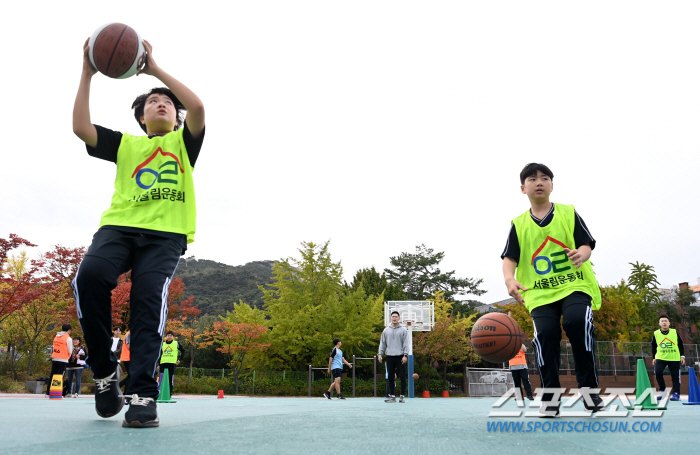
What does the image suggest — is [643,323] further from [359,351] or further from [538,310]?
[538,310]

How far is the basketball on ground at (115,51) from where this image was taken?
313 cm

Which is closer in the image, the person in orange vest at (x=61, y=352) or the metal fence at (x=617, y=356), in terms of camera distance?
the person in orange vest at (x=61, y=352)

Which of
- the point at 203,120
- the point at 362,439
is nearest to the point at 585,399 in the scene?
the point at 362,439

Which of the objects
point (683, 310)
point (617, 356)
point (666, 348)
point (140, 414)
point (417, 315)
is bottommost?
point (617, 356)

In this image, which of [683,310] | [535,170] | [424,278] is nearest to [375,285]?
[424,278]

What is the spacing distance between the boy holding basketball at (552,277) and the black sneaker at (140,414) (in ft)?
8.06

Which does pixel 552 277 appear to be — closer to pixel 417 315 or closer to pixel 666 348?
pixel 666 348

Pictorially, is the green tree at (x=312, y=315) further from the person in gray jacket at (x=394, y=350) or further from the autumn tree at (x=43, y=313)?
the person in gray jacket at (x=394, y=350)

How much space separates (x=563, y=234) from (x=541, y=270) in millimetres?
318

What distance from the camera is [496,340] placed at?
220 inches

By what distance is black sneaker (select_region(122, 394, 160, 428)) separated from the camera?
8.02 feet

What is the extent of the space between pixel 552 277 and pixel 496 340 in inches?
79.2

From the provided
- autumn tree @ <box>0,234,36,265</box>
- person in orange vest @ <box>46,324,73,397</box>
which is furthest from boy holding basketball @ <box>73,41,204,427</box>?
autumn tree @ <box>0,234,36,265</box>

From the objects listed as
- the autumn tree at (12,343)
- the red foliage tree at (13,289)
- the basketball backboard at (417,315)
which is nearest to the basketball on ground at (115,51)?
the red foliage tree at (13,289)
